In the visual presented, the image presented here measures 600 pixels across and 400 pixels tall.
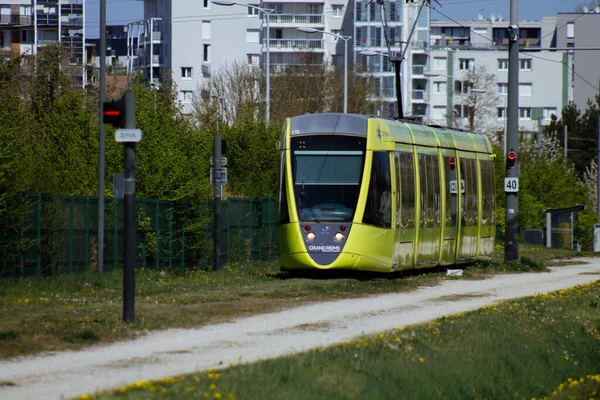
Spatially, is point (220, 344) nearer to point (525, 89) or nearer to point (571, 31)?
point (525, 89)

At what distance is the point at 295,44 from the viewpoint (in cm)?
11762

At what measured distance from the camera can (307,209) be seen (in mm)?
25844

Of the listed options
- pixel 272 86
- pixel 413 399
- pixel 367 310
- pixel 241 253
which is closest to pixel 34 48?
pixel 272 86

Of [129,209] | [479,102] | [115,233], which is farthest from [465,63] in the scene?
[129,209]

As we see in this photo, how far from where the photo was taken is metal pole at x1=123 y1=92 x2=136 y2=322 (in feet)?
51.3

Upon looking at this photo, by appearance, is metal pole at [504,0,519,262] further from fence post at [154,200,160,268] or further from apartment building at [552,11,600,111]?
apartment building at [552,11,600,111]

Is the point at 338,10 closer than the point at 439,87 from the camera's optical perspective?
Yes

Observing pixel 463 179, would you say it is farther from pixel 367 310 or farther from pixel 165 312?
pixel 165 312

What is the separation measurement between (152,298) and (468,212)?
46.0 ft

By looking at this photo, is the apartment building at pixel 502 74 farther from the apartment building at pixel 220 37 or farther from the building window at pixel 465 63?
the apartment building at pixel 220 37

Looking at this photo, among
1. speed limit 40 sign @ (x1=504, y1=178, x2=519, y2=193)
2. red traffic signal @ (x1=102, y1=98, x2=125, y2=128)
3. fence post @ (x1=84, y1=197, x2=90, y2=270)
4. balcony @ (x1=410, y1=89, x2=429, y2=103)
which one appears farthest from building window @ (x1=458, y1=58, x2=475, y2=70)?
red traffic signal @ (x1=102, y1=98, x2=125, y2=128)

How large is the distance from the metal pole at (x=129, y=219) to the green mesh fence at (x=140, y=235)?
10.8 meters

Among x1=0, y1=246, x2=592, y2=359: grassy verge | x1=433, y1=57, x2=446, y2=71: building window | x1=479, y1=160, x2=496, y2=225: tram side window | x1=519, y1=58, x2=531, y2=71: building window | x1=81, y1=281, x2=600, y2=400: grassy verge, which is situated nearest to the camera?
x1=81, y1=281, x2=600, y2=400: grassy verge

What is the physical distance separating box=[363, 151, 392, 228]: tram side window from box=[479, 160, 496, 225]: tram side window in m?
8.28
